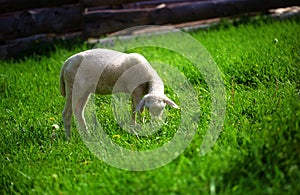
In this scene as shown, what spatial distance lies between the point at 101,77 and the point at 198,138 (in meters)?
1.34

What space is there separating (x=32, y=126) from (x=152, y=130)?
50.0 inches

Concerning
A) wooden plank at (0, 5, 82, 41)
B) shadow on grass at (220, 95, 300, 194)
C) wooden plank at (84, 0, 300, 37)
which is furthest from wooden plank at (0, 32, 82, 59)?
shadow on grass at (220, 95, 300, 194)

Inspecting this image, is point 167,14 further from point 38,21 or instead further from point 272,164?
point 272,164

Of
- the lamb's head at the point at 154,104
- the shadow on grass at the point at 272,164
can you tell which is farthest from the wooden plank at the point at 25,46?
the shadow on grass at the point at 272,164

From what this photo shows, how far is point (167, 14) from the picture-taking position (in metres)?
8.16

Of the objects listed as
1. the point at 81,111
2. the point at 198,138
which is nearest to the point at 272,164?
the point at 198,138

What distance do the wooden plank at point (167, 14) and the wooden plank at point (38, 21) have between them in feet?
0.92

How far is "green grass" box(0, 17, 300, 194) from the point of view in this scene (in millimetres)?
2609

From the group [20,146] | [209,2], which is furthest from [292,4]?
[20,146]

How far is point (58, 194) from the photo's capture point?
296 centimetres

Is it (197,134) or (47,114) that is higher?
(197,134)

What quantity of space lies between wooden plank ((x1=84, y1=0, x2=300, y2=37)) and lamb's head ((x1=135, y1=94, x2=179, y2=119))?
14.5 feet

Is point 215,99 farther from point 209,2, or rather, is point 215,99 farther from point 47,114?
point 209,2

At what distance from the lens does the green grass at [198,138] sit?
261cm
